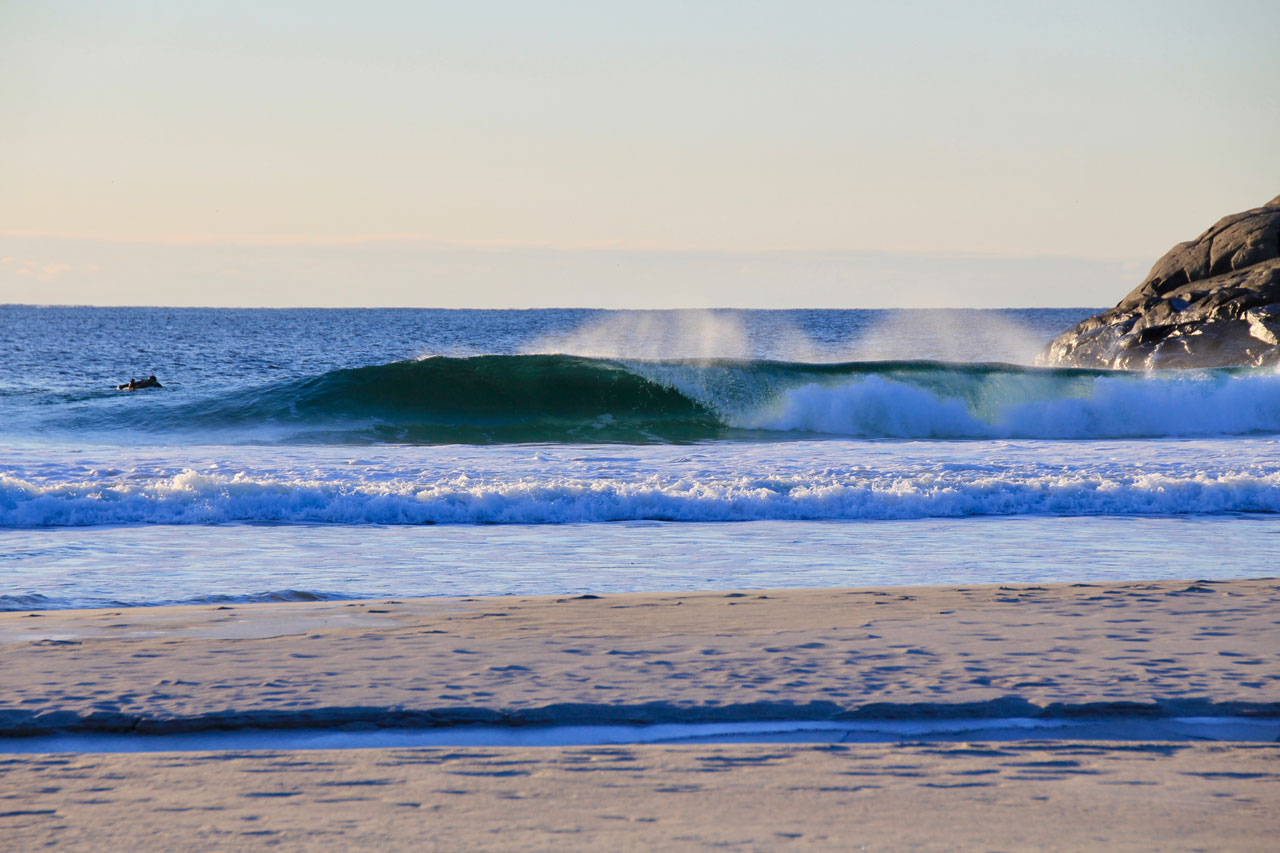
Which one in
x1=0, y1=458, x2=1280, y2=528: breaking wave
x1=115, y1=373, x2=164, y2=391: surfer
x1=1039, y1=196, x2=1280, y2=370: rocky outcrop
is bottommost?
x1=0, y1=458, x2=1280, y2=528: breaking wave

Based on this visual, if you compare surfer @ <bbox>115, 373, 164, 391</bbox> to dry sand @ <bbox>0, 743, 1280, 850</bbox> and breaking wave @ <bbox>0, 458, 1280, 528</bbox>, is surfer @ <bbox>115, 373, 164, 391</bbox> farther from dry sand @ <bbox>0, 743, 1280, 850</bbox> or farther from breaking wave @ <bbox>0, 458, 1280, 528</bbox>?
dry sand @ <bbox>0, 743, 1280, 850</bbox>

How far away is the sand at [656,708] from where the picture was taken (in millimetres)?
2580

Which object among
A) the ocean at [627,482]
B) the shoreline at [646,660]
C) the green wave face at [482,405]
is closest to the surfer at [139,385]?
the ocean at [627,482]

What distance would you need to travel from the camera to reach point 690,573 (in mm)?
6691

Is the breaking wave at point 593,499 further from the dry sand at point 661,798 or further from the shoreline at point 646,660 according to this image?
the dry sand at point 661,798

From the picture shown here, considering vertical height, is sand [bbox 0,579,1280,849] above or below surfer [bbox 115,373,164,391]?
below

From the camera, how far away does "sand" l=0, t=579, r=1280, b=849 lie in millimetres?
2580

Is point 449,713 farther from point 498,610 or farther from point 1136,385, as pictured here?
point 1136,385

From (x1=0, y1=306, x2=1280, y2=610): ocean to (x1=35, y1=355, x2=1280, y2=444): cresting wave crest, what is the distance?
7 centimetres

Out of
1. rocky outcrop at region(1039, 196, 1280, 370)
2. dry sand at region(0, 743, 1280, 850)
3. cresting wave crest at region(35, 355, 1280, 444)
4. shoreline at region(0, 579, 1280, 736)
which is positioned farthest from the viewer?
rocky outcrop at region(1039, 196, 1280, 370)

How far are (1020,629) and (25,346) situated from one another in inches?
2347

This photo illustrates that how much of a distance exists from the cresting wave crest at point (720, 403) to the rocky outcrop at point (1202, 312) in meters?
3.52

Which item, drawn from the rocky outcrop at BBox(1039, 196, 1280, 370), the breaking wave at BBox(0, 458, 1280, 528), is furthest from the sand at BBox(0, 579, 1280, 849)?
the rocky outcrop at BBox(1039, 196, 1280, 370)

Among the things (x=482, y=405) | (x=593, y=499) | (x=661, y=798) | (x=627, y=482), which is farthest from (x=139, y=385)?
(x=661, y=798)
